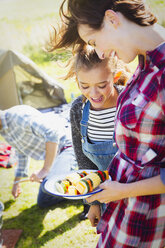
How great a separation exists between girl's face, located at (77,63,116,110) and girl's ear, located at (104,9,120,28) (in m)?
0.67

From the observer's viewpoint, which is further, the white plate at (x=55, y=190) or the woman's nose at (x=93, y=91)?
the woman's nose at (x=93, y=91)

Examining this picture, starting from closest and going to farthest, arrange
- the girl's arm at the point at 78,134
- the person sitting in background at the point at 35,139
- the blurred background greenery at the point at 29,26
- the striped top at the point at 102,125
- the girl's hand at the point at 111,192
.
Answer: the girl's hand at the point at 111,192 < the striped top at the point at 102,125 < the girl's arm at the point at 78,134 < the person sitting in background at the point at 35,139 < the blurred background greenery at the point at 29,26

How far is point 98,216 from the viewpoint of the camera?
1.76m

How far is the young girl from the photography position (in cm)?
180

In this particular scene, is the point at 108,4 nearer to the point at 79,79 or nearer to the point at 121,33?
the point at 121,33

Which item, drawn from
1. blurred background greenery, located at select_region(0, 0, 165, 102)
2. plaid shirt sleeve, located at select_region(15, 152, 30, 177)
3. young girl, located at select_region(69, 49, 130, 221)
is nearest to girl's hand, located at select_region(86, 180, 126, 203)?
young girl, located at select_region(69, 49, 130, 221)

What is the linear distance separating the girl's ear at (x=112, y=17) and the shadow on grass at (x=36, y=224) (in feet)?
7.22

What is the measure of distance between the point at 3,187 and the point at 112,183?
2764 mm

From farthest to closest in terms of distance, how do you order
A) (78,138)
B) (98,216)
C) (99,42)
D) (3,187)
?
(3,187) → (78,138) → (98,216) → (99,42)

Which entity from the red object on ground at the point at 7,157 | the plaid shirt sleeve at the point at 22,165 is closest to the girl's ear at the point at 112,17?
the plaid shirt sleeve at the point at 22,165

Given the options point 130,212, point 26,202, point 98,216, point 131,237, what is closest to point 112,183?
point 130,212

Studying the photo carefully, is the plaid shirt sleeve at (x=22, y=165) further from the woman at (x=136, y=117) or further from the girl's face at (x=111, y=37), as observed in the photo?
the girl's face at (x=111, y=37)

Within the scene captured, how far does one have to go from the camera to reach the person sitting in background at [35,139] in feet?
8.70

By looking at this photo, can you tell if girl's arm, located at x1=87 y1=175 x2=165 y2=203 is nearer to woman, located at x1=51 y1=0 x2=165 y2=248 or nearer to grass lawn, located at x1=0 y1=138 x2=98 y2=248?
woman, located at x1=51 y1=0 x2=165 y2=248
